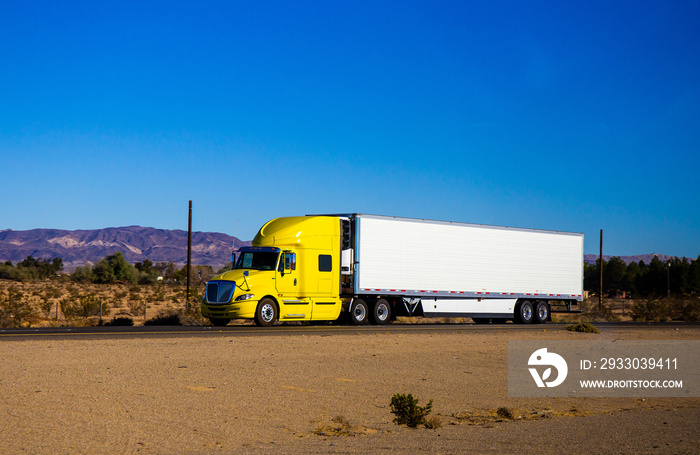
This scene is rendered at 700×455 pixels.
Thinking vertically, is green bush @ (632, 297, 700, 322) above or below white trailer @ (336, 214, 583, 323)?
below

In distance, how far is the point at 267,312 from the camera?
2806cm

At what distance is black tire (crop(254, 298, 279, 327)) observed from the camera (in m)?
27.7

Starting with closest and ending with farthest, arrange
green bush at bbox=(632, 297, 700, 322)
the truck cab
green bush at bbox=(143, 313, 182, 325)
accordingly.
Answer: the truck cab → green bush at bbox=(143, 313, 182, 325) → green bush at bbox=(632, 297, 700, 322)

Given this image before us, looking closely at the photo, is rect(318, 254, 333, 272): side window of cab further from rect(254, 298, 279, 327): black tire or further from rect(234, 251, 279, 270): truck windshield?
rect(254, 298, 279, 327): black tire

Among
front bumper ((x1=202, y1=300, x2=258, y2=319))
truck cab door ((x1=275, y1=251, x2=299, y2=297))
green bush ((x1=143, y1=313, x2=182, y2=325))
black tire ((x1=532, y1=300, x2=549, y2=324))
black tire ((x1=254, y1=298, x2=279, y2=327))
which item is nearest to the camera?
front bumper ((x1=202, y1=300, x2=258, y2=319))

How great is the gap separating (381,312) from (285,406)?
774 inches

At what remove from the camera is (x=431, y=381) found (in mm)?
14875

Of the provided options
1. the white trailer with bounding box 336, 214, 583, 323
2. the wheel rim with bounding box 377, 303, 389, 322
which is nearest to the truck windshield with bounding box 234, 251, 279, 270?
the white trailer with bounding box 336, 214, 583, 323

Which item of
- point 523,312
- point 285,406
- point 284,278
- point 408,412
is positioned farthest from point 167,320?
point 408,412

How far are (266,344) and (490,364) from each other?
615cm

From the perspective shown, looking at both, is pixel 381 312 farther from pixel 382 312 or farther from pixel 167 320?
pixel 167 320

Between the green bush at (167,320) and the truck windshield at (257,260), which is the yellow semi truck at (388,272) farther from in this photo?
the green bush at (167,320)

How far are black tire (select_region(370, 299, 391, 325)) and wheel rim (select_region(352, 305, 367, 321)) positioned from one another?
1.50 ft

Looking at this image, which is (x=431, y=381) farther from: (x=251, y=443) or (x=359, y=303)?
(x=359, y=303)
